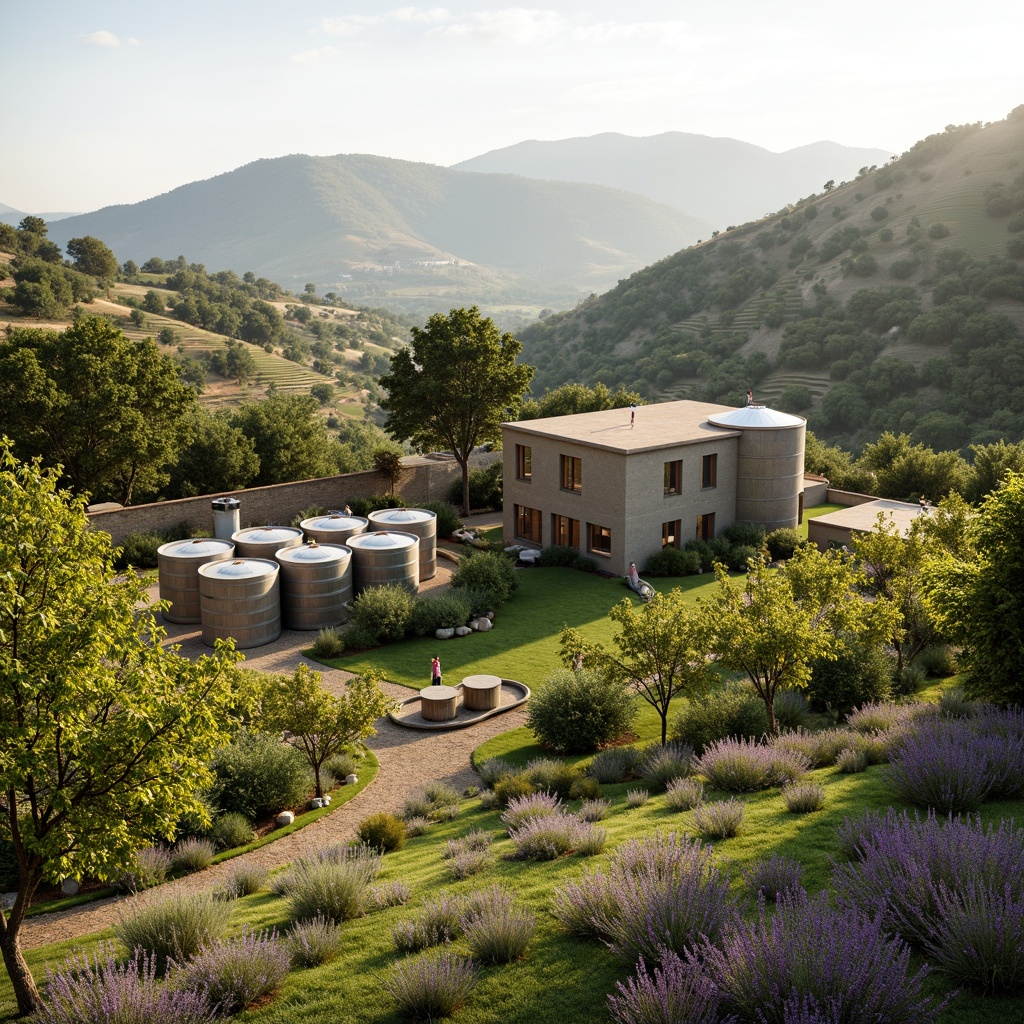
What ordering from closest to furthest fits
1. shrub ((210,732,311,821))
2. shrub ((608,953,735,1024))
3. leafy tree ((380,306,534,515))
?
shrub ((608,953,735,1024)) → shrub ((210,732,311,821)) → leafy tree ((380,306,534,515))

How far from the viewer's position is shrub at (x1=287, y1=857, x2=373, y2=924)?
11.1 metres

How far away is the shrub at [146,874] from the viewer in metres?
14.5

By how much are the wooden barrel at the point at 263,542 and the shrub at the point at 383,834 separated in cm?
1605

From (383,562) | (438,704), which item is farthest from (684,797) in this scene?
(383,562)

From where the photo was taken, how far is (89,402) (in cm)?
3406

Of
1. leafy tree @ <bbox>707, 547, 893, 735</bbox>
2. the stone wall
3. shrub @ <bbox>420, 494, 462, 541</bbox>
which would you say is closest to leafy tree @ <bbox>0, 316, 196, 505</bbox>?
the stone wall

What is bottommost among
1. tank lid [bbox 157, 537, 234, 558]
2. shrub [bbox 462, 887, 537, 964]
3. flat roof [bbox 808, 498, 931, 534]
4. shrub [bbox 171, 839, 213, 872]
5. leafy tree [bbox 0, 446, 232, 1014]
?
shrub [bbox 171, 839, 213, 872]

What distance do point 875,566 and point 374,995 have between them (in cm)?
1881

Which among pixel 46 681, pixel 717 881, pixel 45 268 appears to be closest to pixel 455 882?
pixel 717 881

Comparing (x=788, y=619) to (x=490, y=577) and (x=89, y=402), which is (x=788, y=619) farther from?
(x=89, y=402)

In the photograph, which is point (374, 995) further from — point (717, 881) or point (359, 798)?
point (359, 798)

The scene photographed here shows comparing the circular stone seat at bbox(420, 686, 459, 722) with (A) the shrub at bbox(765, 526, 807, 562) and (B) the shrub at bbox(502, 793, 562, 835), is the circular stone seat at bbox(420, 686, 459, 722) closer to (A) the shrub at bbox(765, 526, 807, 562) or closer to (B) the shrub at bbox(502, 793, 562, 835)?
(B) the shrub at bbox(502, 793, 562, 835)

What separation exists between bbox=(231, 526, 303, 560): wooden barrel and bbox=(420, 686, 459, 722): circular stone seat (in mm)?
10060

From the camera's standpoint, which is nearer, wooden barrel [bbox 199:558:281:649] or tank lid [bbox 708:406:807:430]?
wooden barrel [bbox 199:558:281:649]
